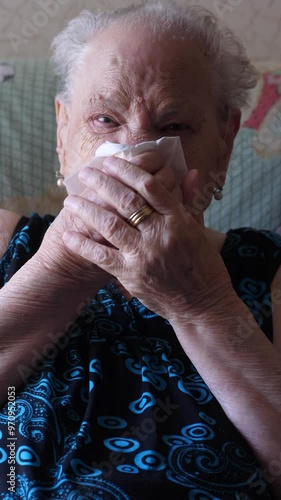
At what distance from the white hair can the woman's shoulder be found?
0.79 ft

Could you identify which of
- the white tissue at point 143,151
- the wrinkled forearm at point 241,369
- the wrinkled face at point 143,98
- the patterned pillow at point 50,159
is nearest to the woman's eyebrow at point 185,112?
the wrinkled face at point 143,98

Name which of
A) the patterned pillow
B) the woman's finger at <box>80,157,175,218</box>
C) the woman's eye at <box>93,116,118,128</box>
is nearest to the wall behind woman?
the patterned pillow

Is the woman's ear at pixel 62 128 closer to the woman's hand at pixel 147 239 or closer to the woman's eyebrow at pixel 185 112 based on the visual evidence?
the woman's eyebrow at pixel 185 112

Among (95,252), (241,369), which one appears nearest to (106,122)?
→ (95,252)

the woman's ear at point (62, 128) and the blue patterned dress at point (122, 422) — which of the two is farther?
the woman's ear at point (62, 128)

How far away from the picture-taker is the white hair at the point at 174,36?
1067 mm

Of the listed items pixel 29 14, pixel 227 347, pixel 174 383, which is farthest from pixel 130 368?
pixel 29 14

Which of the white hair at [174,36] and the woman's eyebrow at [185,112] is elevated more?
the white hair at [174,36]

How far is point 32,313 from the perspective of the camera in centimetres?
92

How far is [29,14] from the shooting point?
173 centimetres

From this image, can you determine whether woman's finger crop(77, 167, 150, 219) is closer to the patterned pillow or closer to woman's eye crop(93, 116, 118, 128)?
woman's eye crop(93, 116, 118, 128)

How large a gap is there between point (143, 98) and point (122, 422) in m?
0.49

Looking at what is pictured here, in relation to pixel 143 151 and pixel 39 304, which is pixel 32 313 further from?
pixel 143 151

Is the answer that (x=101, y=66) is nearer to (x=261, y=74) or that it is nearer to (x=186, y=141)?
(x=186, y=141)
